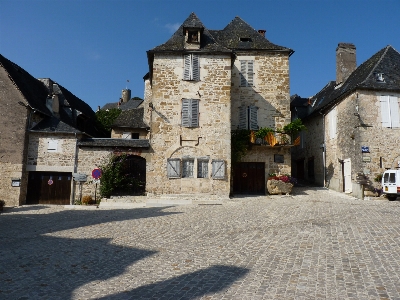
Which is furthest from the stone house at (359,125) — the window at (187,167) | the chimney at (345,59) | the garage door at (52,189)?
the garage door at (52,189)

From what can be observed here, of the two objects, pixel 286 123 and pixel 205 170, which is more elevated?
pixel 286 123

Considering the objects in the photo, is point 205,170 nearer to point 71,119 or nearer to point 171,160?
point 171,160

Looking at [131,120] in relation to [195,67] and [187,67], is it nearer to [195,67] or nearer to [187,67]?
[187,67]

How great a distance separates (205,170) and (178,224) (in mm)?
7475

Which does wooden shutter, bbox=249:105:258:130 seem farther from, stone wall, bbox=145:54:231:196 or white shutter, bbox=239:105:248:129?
stone wall, bbox=145:54:231:196

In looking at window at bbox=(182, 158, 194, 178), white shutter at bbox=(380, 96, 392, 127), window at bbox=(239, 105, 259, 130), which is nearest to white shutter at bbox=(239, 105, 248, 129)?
window at bbox=(239, 105, 259, 130)

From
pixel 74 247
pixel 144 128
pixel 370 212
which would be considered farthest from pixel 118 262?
pixel 144 128

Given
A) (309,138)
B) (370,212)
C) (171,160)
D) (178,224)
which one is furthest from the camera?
(309,138)

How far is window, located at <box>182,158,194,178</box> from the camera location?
54.6 ft

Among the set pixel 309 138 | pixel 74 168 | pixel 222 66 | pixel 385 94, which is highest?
→ pixel 222 66

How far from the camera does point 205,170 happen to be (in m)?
16.7

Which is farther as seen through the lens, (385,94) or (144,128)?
(144,128)

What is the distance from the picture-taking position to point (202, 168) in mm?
16672

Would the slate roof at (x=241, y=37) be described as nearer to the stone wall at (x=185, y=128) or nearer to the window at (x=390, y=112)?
the stone wall at (x=185, y=128)
